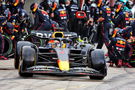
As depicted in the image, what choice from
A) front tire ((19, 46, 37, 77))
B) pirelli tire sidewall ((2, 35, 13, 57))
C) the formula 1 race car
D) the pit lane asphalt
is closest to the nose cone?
the formula 1 race car

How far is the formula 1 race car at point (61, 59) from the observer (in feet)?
40.1

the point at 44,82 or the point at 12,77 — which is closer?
the point at 44,82

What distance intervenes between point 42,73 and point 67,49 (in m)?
0.94

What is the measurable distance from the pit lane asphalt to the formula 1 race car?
20cm

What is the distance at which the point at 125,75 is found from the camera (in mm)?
14117

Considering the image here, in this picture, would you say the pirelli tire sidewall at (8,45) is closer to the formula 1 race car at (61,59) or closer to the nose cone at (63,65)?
the formula 1 race car at (61,59)

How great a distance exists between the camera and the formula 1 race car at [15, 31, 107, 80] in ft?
40.1

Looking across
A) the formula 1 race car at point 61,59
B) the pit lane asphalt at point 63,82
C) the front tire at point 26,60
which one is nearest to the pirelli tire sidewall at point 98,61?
the formula 1 race car at point 61,59

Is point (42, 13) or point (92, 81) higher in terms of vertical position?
point (42, 13)

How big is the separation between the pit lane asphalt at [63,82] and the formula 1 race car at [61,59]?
0.20 m

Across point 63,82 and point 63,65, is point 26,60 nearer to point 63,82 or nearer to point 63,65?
point 63,65

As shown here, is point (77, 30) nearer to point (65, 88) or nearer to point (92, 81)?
point (92, 81)

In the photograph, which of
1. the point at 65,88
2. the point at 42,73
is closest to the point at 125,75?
the point at 42,73

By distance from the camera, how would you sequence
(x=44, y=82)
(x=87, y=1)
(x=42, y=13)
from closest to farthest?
(x=44, y=82)
(x=42, y=13)
(x=87, y=1)
